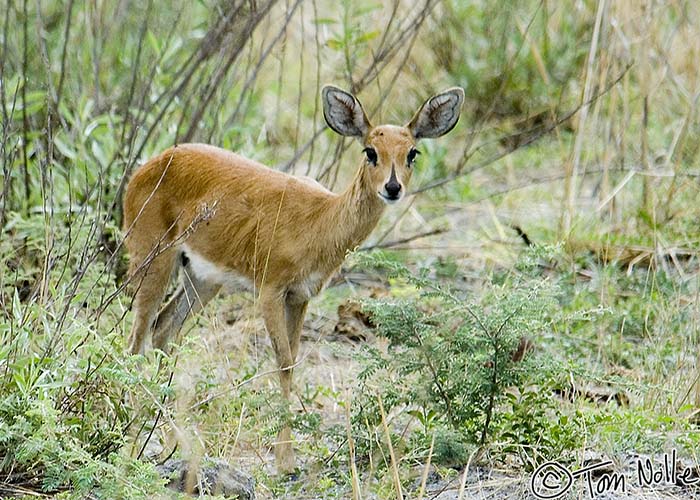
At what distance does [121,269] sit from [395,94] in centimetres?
368

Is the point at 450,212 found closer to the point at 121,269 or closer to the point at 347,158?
the point at 347,158

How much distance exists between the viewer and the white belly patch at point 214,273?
17.6 ft

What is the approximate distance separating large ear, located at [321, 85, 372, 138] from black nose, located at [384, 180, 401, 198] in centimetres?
41

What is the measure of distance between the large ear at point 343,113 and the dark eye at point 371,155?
17 centimetres

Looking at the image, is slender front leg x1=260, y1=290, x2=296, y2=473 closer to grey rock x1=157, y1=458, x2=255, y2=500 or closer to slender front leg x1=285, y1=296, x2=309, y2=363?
slender front leg x1=285, y1=296, x2=309, y2=363

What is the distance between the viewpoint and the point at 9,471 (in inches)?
150

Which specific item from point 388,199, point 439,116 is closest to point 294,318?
point 388,199

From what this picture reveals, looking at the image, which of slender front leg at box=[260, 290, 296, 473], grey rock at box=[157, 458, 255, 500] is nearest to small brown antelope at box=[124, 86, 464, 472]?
slender front leg at box=[260, 290, 296, 473]

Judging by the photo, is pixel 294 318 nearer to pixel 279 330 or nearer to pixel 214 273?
pixel 279 330

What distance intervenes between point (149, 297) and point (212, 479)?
5.26 feet

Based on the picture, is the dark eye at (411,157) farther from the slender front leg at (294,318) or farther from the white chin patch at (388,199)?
the slender front leg at (294,318)

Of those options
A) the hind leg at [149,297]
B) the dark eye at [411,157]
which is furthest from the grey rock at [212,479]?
the dark eye at [411,157]

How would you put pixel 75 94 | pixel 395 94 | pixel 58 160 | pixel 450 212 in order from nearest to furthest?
pixel 58 160 < pixel 75 94 < pixel 450 212 < pixel 395 94

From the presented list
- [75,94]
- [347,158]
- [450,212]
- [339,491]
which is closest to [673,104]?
[450,212]
